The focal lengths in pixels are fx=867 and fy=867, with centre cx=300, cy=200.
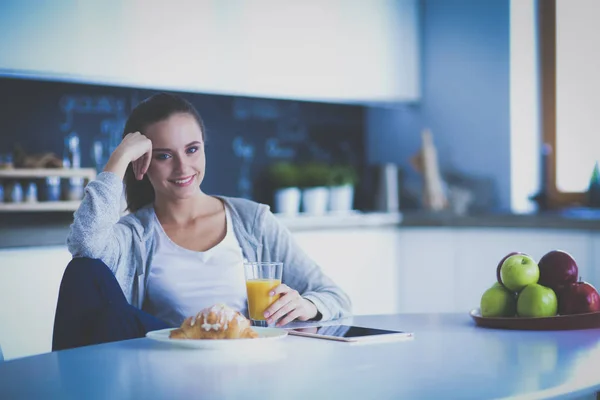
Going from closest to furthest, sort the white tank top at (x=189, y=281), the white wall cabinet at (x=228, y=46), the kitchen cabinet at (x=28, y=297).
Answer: the white tank top at (x=189, y=281) < the kitchen cabinet at (x=28, y=297) < the white wall cabinet at (x=228, y=46)

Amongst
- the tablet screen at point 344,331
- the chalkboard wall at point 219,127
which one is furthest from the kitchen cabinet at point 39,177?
the tablet screen at point 344,331

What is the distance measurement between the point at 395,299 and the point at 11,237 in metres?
2.18

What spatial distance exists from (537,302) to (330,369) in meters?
0.58

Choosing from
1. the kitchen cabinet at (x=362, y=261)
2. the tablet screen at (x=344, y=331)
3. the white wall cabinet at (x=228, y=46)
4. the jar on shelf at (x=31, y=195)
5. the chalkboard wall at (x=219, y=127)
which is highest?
the white wall cabinet at (x=228, y=46)

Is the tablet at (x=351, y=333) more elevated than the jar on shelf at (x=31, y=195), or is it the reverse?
the jar on shelf at (x=31, y=195)

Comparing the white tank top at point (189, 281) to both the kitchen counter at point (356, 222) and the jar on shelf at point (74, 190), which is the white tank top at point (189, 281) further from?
the jar on shelf at point (74, 190)

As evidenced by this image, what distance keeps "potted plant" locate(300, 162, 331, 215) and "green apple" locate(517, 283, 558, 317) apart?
265cm

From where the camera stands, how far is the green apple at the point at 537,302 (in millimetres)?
1705

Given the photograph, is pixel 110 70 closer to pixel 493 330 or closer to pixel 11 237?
pixel 11 237

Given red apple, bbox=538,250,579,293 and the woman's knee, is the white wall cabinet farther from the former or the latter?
red apple, bbox=538,250,579,293

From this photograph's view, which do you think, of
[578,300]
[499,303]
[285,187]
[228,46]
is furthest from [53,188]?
[578,300]

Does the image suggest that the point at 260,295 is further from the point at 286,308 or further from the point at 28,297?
the point at 28,297

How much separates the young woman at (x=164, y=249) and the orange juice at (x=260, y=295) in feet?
0.06

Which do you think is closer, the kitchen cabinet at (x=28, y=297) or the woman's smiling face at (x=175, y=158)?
the woman's smiling face at (x=175, y=158)
